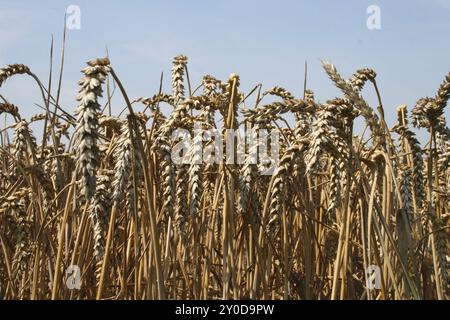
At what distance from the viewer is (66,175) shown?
309 cm

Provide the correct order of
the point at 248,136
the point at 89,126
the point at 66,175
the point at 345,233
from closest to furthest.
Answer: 1. the point at 89,126
2. the point at 345,233
3. the point at 248,136
4. the point at 66,175

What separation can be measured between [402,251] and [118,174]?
90 centimetres

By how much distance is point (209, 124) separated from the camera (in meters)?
2.39

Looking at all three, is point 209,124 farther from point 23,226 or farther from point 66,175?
point 66,175

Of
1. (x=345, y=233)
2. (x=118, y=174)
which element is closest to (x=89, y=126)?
(x=118, y=174)

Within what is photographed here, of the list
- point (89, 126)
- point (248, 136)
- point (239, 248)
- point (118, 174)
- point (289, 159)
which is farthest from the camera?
point (239, 248)

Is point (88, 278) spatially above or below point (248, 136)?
below

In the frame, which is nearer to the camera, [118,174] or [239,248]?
[118,174]
